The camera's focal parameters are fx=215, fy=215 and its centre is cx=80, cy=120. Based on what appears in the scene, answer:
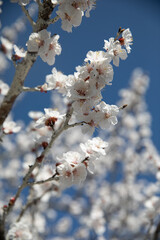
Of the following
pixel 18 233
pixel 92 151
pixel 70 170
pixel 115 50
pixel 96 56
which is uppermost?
pixel 115 50

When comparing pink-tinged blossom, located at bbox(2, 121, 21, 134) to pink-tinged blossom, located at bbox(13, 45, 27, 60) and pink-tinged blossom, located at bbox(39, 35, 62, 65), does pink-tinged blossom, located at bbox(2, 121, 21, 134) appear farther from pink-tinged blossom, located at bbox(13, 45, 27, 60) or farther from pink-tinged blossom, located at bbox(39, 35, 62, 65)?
pink-tinged blossom, located at bbox(39, 35, 62, 65)

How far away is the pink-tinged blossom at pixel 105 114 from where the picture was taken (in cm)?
149

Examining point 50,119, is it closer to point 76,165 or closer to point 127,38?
point 76,165

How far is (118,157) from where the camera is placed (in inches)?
266

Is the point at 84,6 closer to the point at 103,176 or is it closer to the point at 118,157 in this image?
the point at 118,157

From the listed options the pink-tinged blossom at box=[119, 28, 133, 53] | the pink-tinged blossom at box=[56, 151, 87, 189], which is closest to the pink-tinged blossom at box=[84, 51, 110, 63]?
the pink-tinged blossom at box=[119, 28, 133, 53]

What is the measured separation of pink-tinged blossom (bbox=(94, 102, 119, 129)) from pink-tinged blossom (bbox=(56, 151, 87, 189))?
29 cm

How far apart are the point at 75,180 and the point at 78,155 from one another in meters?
0.18

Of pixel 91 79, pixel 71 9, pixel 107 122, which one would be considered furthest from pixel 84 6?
pixel 107 122

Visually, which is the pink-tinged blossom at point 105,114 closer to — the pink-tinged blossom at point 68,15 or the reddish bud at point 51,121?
the reddish bud at point 51,121

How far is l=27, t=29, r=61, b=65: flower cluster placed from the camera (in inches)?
58.8

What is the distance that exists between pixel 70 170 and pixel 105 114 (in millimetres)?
463

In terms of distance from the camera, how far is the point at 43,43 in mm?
1521

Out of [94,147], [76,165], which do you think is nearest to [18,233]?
[76,165]
